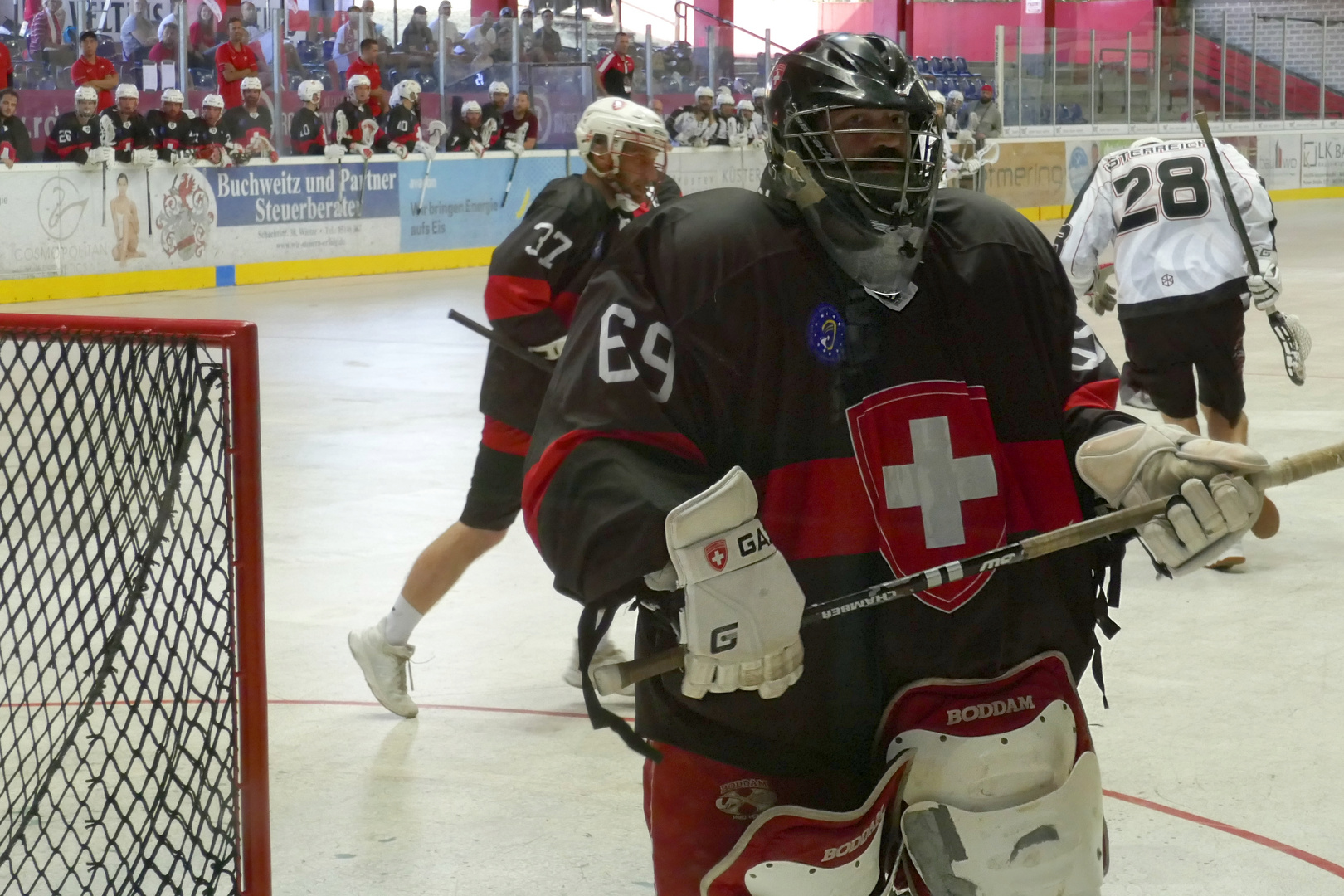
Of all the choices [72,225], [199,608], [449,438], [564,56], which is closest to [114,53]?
[72,225]

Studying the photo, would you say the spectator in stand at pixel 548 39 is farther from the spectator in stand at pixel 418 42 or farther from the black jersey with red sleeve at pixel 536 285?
the black jersey with red sleeve at pixel 536 285

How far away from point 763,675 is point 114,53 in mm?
15011

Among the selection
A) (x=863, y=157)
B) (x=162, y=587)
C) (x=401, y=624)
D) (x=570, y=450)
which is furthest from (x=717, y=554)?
(x=401, y=624)

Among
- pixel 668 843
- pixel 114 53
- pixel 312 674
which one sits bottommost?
pixel 312 674

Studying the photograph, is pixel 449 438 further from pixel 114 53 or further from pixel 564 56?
pixel 564 56

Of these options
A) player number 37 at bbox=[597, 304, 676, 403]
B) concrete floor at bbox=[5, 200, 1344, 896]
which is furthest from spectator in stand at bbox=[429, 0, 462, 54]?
player number 37 at bbox=[597, 304, 676, 403]

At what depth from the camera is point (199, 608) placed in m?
2.61

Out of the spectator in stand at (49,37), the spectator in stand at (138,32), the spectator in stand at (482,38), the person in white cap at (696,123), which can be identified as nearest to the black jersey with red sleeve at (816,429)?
the spectator in stand at (49,37)

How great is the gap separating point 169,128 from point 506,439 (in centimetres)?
1119

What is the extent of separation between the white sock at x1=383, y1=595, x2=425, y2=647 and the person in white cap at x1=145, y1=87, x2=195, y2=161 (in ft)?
36.2

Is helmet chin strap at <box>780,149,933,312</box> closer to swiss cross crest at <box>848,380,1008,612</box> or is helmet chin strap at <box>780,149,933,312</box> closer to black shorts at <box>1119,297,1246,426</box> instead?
swiss cross crest at <box>848,380,1008,612</box>

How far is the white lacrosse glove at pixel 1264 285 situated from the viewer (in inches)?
219

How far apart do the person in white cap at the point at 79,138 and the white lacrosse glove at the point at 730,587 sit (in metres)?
12.8

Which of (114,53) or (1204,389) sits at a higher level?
(114,53)
